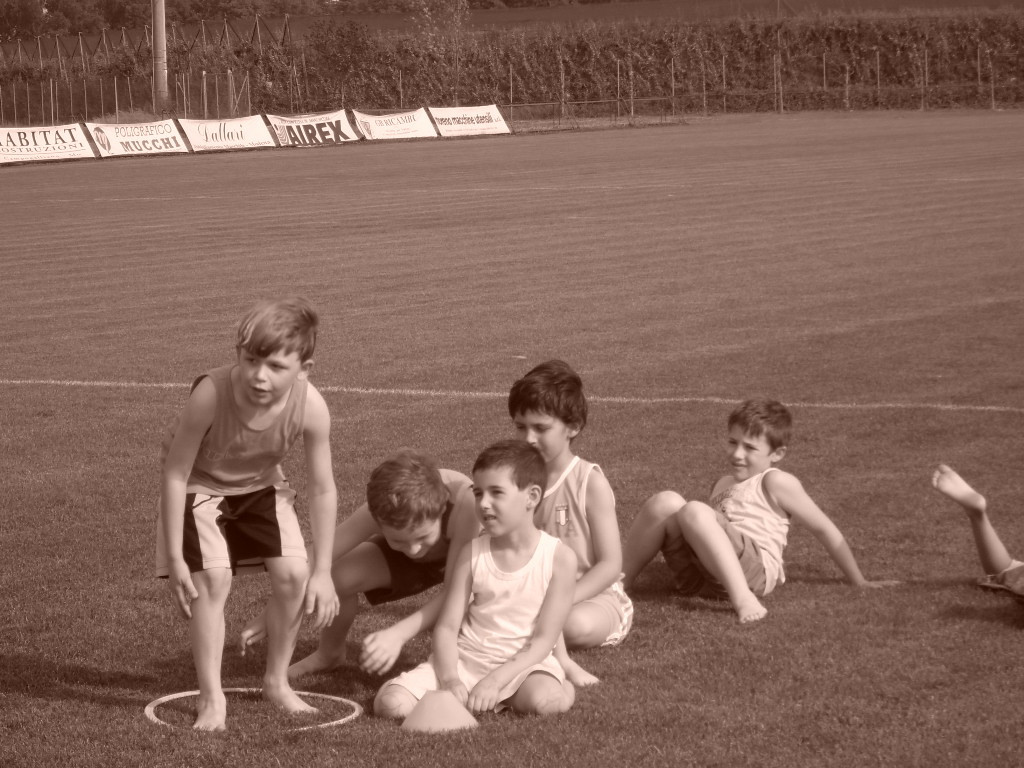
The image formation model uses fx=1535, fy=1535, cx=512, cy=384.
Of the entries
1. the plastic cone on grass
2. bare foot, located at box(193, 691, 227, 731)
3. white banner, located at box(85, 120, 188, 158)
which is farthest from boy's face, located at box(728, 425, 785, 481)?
white banner, located at box(85, 120, 188, 158)

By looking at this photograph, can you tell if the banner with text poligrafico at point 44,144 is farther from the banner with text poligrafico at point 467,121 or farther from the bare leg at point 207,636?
the bare leg at point 207,636

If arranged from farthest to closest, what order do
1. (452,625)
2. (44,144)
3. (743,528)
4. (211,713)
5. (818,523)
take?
(44,144) → (743,528) → (818,523) → (452,625) → (211,713)

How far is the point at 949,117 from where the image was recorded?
59.0 meters

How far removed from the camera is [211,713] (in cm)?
469

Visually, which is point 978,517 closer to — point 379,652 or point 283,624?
point 379,652

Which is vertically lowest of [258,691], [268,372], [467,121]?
[258,691]

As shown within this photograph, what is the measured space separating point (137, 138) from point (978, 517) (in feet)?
141

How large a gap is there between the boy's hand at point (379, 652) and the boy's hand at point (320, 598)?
6.2 inches

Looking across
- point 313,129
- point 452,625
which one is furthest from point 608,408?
point 313,129

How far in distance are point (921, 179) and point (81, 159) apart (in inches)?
1018

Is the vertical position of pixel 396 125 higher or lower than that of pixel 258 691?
higher

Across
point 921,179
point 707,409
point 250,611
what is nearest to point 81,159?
point 921,179

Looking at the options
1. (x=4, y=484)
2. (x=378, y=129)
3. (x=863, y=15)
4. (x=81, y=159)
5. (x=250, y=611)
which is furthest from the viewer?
(x=863, y=15)

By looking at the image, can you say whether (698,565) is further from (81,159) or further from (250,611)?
(81,159)
